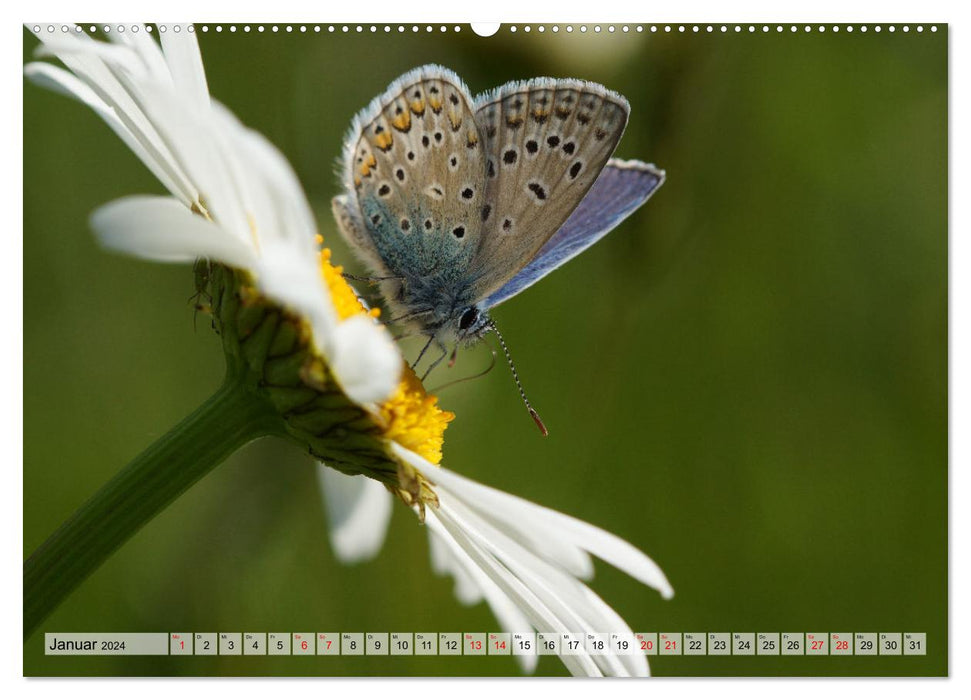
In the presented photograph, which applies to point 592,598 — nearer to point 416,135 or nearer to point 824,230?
point 416,135

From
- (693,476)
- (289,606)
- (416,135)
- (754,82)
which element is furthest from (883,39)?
(289,606)

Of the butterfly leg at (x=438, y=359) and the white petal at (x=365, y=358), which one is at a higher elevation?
the white petal at (x=365, y=358)

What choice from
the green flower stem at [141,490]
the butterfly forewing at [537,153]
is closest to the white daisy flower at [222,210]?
the green flower stem at [141,490]

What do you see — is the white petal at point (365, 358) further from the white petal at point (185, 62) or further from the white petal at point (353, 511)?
the white petal at point (353, 511)

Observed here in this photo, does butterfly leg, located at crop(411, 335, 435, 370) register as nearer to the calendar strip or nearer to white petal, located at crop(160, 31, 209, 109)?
the calendar strip

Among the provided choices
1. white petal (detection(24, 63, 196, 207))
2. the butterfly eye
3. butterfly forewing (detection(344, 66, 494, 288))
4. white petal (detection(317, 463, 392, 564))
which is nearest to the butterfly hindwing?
the butterfly eye
